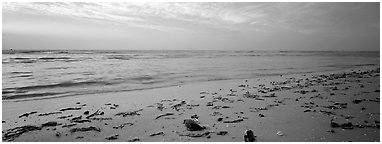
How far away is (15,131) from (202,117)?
4.02 meters

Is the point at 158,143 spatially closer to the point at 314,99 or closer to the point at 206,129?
the point at 206,129

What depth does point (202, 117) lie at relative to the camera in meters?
5.73

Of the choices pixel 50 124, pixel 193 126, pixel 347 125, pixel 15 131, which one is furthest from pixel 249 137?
pixel 15 131

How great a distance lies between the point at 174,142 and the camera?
173 inches

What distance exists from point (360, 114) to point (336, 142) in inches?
78.0

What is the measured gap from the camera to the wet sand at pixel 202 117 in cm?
461

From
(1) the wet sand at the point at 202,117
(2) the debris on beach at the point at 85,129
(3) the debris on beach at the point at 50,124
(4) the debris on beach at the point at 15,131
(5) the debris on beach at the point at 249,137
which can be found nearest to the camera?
(5) the debris on beach at the point at 249,137

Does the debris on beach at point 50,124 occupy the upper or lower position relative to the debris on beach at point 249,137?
lower

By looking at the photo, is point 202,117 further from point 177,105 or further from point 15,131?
point 15,131

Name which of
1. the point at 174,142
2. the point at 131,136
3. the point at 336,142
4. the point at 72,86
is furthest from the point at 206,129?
the point at 72,86

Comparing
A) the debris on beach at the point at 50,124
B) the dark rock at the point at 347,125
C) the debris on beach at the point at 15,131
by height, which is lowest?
the debris on beach at the point at 15,131

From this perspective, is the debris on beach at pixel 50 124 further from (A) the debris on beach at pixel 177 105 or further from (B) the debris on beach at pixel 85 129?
(A) the debris on beach at pixel 177 105

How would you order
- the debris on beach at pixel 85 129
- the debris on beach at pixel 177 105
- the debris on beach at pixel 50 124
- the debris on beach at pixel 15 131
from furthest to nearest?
the debris on beach at pixel 177 105 < the debris on beach at pixel 50 124 < the debris on beach at pixel 85 129 < the debris on beach at pixel 15 131

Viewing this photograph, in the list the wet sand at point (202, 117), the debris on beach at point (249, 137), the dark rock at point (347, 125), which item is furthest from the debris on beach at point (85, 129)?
the dark rock at point (347, 125)
